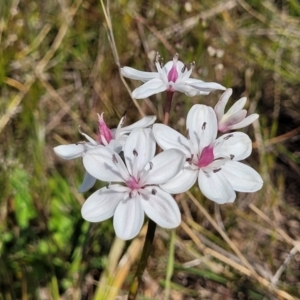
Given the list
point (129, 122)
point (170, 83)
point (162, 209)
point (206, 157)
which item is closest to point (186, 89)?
point (170, 83)

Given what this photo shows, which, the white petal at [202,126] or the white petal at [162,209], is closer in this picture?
the white petal at [162,209]

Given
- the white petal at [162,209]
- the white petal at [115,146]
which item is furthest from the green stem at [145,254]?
the white petal at [115,146]

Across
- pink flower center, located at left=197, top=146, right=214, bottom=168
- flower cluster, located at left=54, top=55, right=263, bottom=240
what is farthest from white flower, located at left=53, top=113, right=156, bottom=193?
pink flower center, located at left=197, top=146, right=214, bottom=168

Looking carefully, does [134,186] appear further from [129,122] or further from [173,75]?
[129,122]

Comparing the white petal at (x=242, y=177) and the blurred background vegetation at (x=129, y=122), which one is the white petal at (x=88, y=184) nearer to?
the white petal at (x=242, y=177)

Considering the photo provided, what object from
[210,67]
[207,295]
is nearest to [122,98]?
[210,67]

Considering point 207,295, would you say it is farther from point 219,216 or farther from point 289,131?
point 289,131
